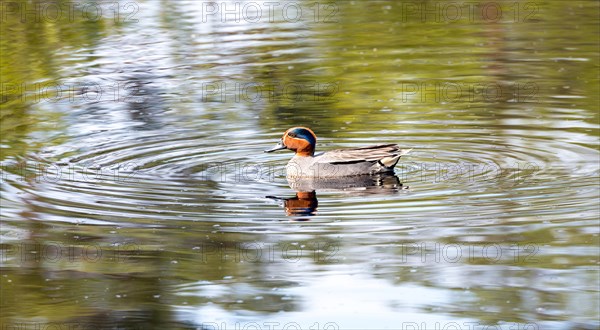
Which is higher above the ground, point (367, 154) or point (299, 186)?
point (367, 154)

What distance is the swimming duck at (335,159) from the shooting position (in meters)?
12.3

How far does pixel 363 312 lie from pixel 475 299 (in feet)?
2.55

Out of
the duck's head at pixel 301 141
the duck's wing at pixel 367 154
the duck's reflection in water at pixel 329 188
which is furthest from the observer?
the duck's head at pixel 301 141

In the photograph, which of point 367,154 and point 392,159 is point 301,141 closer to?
point 367,154

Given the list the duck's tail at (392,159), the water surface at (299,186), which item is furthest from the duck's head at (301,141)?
the duck's tail at (392,159)

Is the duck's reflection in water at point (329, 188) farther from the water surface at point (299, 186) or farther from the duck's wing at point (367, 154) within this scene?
the duck's wing at point (367, 154)

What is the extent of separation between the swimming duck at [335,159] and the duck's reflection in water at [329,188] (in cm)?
7

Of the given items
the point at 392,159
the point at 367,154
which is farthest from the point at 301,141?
the point at 392,159

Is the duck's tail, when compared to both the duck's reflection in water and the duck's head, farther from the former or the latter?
the duck's head

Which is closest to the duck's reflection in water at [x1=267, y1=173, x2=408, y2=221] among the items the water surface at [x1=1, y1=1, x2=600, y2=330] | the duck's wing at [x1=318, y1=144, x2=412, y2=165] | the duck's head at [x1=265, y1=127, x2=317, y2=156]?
the water surface at [x1=1, y1=1, x2=600, y2=330]

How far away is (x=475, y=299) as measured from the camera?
8570 millimetres

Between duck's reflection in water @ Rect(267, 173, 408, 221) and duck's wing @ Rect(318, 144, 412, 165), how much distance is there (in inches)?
Answer: 7.7

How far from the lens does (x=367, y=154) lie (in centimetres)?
1233

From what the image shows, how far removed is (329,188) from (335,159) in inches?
16.6
